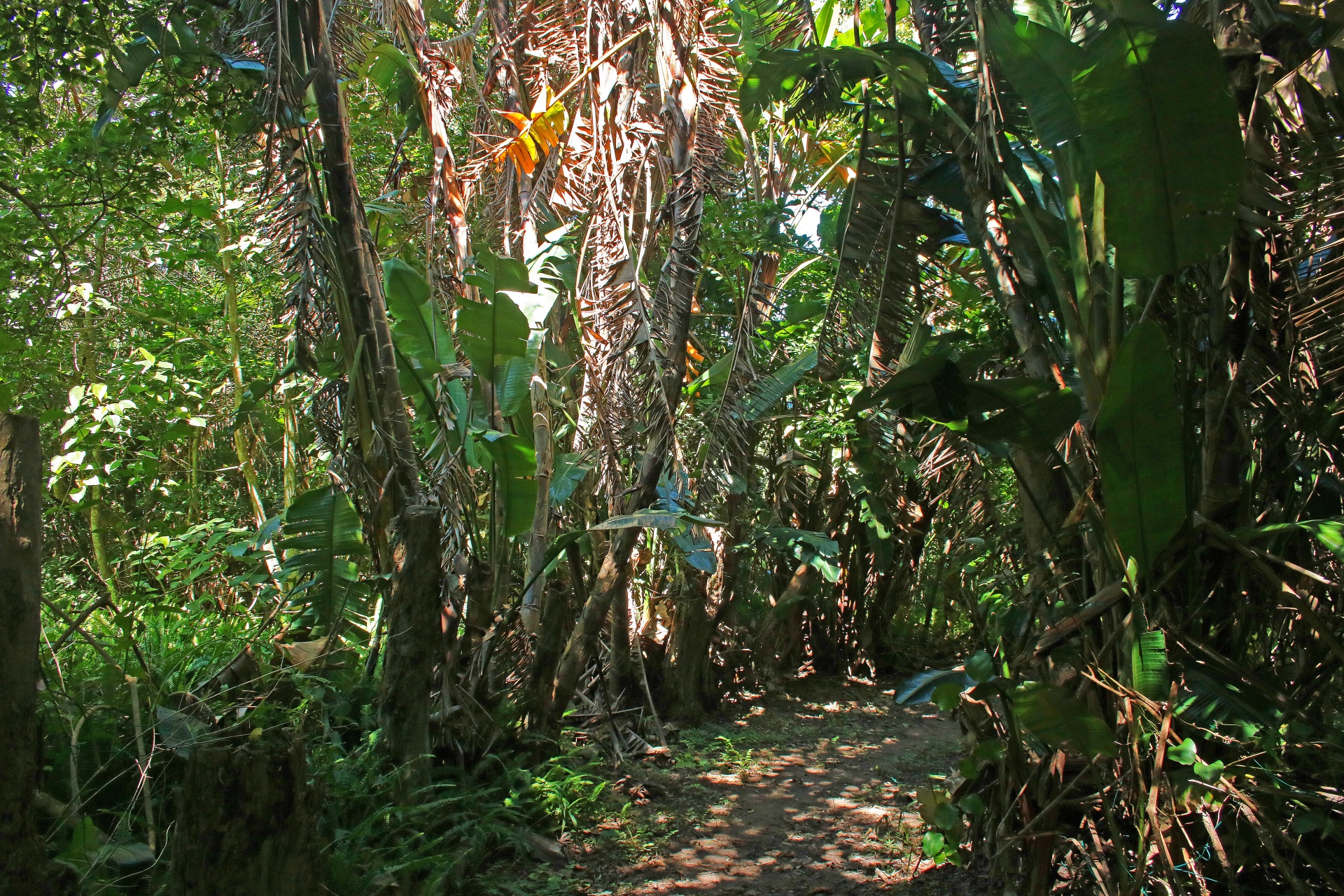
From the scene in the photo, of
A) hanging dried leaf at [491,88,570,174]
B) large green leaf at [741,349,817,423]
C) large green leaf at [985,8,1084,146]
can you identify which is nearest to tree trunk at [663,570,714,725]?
large green leaf at [741,349,817,423]

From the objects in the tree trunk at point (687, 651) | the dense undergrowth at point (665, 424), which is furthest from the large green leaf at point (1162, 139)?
the tree trunk at point (687, 651)

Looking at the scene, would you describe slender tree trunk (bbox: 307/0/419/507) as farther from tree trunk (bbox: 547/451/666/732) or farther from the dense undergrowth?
tree trunk (bbox: 547/451/666/732)

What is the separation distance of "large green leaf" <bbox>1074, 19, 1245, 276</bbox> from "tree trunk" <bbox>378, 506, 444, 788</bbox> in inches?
128

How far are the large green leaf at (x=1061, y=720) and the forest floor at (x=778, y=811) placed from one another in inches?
50.8

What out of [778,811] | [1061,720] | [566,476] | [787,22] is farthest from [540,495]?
[1061,720]

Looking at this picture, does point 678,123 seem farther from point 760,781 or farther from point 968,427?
point 760,781

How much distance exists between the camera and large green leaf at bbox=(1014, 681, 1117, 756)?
2.77 metres

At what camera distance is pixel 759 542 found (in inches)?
321

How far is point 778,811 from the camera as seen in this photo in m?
5.49

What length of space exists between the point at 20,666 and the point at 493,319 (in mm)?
2799

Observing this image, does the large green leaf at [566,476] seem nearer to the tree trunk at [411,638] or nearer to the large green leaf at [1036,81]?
the tree trunk at [411,638]

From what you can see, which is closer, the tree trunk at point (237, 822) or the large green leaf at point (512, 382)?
the tree trunk at point (237, 822)

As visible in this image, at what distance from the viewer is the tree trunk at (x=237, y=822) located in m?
2.56

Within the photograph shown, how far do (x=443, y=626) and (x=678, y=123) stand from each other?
3598 millimetres
